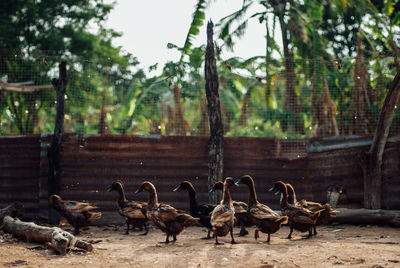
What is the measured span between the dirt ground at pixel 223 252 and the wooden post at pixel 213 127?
1967mm

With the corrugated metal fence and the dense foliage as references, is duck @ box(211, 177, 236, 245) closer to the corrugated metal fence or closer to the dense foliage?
the corrugated metal fence

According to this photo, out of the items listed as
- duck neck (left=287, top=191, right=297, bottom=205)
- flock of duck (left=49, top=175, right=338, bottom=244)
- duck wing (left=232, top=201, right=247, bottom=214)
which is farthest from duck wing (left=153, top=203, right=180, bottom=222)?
duck neck (left=287, top=191, right=297, bottom=205)

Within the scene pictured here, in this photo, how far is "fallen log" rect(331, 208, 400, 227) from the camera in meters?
8.79

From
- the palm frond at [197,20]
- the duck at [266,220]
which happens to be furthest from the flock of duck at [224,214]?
the palm frond at [197,20]

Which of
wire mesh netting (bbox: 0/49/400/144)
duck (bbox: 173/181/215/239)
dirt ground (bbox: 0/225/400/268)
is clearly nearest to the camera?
dirt ground (bbox: 0/225/400/268)

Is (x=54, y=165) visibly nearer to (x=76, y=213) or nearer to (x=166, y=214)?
(x=76, y=213)

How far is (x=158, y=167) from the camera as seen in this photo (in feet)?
33.6

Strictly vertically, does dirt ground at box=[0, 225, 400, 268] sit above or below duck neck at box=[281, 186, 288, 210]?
below

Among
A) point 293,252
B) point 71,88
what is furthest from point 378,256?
point 71,88

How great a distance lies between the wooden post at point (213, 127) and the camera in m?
9.98

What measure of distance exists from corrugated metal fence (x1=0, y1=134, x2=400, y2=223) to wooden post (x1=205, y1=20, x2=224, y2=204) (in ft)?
1.01

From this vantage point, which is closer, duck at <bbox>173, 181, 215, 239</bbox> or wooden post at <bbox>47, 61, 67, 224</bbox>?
duck at <bbox>173, 181, 215, 239</bbox>

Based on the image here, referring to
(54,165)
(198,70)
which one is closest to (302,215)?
(54,165)

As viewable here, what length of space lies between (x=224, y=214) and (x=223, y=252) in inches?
32.6
